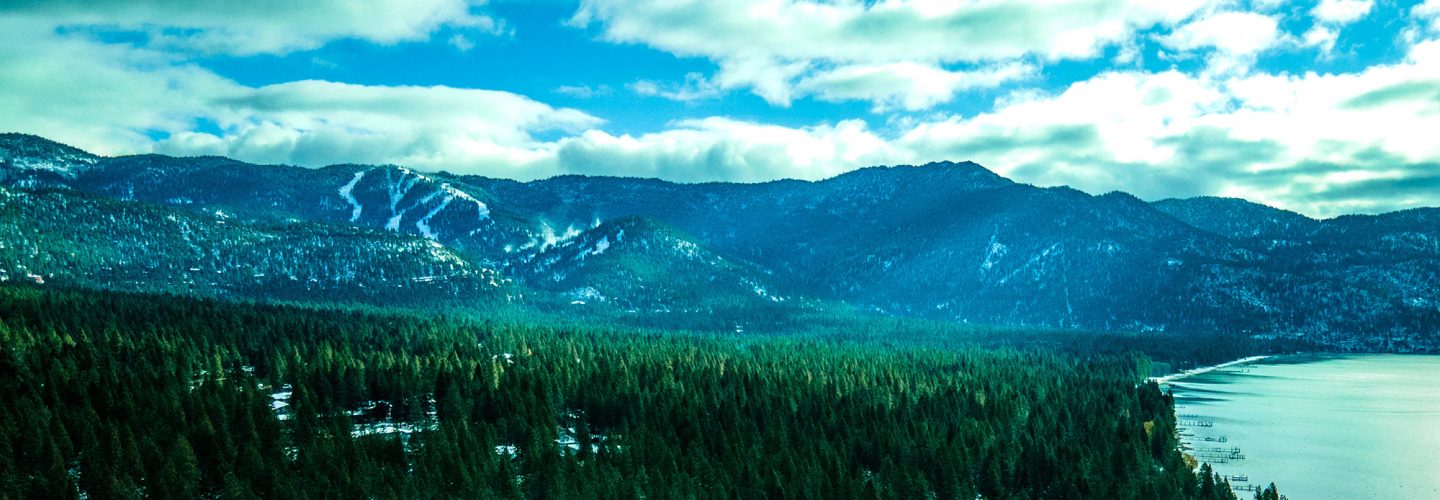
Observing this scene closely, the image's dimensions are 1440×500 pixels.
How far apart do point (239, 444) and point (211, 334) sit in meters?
94.2

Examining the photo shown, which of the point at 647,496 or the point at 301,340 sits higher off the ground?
the point at 301,340

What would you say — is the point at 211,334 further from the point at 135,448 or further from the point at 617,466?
the point at 617,466

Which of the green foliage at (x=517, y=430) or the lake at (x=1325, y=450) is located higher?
the green foliage at (x=517, y=430)

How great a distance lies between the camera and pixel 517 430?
128500 mm

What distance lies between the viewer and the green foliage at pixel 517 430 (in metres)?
101

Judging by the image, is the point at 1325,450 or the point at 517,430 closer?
the point at 517,430

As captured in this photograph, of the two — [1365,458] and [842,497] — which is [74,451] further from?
[1365,458]

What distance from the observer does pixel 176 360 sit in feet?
519

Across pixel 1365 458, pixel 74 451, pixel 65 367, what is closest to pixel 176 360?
pixel 65 367

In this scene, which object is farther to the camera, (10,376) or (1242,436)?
(1242,436)

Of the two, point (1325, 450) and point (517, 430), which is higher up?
point (517, 430)

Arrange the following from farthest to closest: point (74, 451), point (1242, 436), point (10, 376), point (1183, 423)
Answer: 1. point (1183, 423)
2. point (1242, 436)
3. point (10, 376)
4. point (74, 451)

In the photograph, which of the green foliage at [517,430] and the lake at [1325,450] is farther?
the lake at [1325,450]

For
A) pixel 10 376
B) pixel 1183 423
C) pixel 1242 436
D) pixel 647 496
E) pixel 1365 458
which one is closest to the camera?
pixel 647 496
